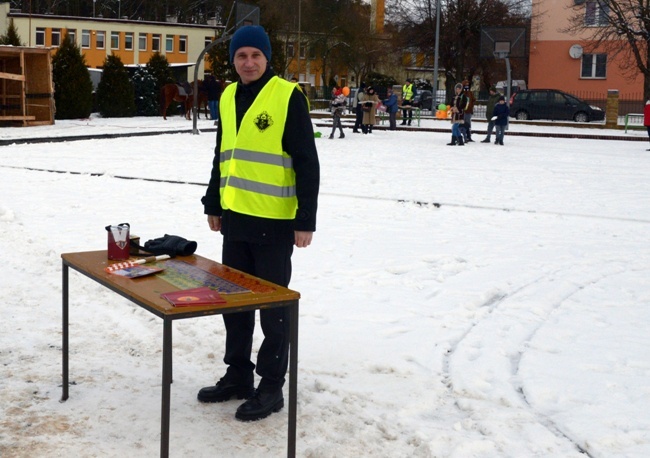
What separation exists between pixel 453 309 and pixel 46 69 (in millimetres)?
23948

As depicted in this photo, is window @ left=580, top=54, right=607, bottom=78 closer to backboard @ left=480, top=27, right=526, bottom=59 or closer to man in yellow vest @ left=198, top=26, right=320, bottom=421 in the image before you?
backboard @ left=480, top=27, right=526, bottom=59

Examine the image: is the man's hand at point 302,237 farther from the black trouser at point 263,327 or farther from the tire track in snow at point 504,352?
the tire track in snow at point 504,352

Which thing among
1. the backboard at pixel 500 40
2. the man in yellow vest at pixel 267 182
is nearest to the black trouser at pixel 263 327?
the man in yellow vest at pixel 267 182

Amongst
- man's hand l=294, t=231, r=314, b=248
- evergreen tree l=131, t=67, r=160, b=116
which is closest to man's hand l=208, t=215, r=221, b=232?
man's hand l=294, t=231, r=314, b=248

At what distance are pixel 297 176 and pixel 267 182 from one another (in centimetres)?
15

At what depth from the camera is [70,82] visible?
31.2 meters

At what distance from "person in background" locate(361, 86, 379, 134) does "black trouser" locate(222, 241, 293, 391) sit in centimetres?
2396

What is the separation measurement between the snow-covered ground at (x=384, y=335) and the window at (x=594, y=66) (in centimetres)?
4077

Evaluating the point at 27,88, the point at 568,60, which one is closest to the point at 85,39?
the point at 568,60

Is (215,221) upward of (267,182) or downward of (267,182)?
downward

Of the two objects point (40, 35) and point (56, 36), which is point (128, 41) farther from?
point (40, 35)

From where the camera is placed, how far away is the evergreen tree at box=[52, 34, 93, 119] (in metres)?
30.9

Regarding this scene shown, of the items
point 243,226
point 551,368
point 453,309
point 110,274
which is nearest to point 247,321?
point 243,226

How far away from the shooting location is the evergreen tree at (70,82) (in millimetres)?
30859
